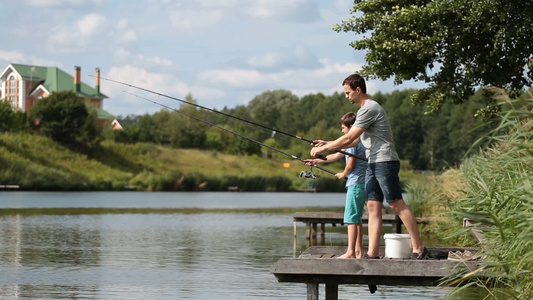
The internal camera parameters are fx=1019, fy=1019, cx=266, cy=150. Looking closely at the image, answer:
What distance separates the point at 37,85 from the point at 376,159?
3775 inches

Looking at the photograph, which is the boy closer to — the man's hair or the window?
the man's hair

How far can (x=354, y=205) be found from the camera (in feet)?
31.8

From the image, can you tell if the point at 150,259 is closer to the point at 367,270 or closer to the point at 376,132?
the point at 376,132

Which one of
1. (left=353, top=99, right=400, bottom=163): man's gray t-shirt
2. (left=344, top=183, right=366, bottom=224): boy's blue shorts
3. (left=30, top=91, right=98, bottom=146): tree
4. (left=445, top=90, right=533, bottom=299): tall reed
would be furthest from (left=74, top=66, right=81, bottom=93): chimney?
(left=445, top=90, right=533, bottom=299): tall reed

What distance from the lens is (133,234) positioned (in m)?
24.8

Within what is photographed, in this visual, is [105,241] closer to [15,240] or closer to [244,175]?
[15,240]

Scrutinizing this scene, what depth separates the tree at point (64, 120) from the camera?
242 feet

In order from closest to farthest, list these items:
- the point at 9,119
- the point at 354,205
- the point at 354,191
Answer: the point at 354,205 < the point at 354,191 < the point at 9,119

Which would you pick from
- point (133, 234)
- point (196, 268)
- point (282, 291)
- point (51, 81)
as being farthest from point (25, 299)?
point (51, 81)

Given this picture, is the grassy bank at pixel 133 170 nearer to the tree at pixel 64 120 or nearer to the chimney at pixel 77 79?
the tree at pixel 64 120

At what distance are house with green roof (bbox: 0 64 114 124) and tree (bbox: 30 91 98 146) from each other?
21824mm

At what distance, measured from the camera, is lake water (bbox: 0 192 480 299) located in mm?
12617

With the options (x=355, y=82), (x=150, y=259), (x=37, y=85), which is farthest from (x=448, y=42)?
(x=37, y=85)

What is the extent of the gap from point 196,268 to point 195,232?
10.4 meters
